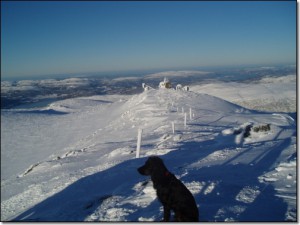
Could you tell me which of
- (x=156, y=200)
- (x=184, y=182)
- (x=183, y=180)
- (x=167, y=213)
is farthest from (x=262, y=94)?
(x=167, y=213)

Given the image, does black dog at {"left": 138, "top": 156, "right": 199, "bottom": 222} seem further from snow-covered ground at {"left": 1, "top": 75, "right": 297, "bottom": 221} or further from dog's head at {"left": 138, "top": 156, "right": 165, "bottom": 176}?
snow-covered ground at {"left": 1, "top": 75, "right": 297, "bottom": 221}

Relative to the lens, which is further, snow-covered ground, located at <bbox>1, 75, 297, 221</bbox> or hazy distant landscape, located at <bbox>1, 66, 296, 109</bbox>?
hazy distant landscape, located at <bbox>1, 66, 296, 109</bbox>

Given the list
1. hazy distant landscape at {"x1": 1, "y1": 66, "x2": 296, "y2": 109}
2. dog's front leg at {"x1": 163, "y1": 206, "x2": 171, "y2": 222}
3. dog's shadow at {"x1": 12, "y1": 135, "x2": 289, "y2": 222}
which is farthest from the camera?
hazy distant landscape at {"x1": 1, "y1": 66, "x2": 296, "y2": 109}

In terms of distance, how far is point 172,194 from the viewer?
18.5 ft

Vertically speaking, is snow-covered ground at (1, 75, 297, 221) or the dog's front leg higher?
the dog's front leg

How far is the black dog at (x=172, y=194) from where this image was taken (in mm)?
5426

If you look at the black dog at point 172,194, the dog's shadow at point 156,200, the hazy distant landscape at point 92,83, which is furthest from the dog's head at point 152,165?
the hazy distant landscape at point 92,83

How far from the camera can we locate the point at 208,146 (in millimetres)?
15406

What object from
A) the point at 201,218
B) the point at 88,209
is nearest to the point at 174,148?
the point at 88,209

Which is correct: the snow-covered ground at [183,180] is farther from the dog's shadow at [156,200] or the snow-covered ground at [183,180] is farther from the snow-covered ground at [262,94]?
the snow-covered ground at [262,94]

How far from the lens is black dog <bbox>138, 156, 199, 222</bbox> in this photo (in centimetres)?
543

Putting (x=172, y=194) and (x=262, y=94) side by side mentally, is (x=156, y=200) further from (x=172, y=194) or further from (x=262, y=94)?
(x=262, y=94)

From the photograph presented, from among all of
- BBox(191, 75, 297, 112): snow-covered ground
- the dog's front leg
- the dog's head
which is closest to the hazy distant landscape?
the dog's head

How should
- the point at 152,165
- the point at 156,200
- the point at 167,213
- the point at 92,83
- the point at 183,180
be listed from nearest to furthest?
the point at 167,213, the point at 152,165, the point at 156,200, the point at 183,180, the point at 92,83
